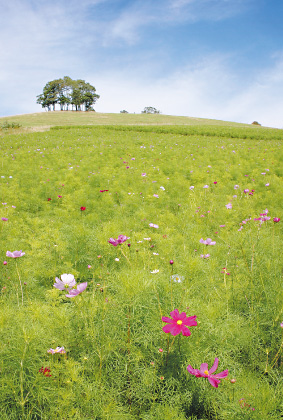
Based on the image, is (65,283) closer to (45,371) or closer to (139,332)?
(45,371)

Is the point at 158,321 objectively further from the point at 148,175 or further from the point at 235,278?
the point at 148,175

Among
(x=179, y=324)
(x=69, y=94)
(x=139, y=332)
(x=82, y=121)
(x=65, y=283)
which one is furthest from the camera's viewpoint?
(x=69, y=94)

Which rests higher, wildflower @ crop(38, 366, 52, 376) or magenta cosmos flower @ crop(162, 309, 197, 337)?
magenta cosmos flower @ crop(162, 309, 197, 337)

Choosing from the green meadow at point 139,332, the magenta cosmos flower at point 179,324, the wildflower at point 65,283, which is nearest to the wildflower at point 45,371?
the green meadow at point 139,332

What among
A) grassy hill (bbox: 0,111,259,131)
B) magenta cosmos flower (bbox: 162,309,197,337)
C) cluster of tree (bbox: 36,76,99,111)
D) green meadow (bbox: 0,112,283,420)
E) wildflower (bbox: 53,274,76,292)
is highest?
cluster of tree (bbox: 36,76,99,111)

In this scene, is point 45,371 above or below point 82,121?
below

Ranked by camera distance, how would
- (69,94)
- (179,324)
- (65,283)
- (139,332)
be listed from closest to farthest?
(179,324)
(65,283)
(139,332)
(69,94)

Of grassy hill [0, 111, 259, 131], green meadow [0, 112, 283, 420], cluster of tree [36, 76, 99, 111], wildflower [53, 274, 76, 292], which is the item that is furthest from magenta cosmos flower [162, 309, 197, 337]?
cluster of tree [36, 76, 99, 111]

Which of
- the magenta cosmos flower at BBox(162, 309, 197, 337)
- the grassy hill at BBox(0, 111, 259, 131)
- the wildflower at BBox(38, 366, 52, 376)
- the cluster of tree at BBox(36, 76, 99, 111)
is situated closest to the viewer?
the magenta cosmos flower at BBox(162, 309, 197, 337)

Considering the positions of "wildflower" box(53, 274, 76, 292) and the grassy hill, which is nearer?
"wildflower" box(53, 274, 76, 292)

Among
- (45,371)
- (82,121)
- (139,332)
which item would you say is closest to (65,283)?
(45,371)

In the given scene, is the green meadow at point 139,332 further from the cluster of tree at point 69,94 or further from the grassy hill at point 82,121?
the cluster of tree at point 69,94

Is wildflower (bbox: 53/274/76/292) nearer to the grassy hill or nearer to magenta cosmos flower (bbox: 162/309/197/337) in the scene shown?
magenta cosmos flower (bbox: 162/309/197/337)

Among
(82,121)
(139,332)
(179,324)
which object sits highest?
(82,121)
